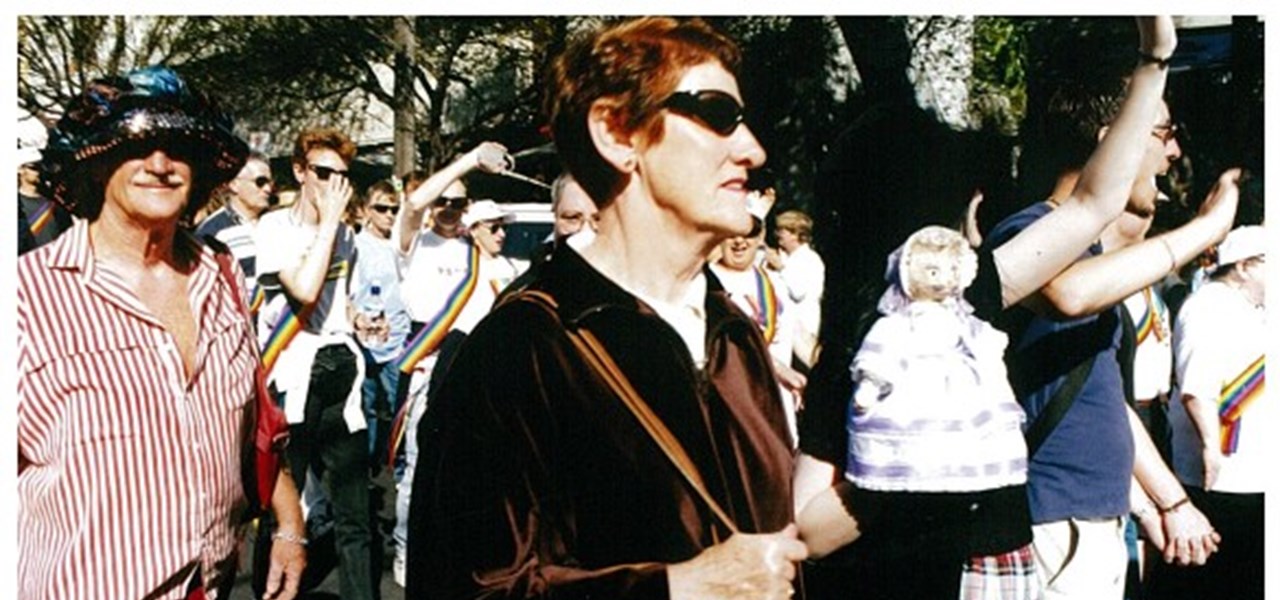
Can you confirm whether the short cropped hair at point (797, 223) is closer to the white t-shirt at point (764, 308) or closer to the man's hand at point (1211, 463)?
the white t-shirt at point (764, 308)

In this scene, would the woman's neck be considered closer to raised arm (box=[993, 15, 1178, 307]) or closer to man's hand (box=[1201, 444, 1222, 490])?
raised arm (box=[993, 15, 1178, 307])

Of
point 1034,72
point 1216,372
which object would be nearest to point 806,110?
point 1034,72

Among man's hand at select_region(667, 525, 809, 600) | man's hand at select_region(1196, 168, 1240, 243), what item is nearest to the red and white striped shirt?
man's hand at select_region(667, 525, 809, 600)

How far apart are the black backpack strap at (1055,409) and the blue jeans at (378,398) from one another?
1469 mm

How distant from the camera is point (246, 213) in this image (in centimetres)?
373

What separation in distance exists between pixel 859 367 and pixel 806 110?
0.60 metres

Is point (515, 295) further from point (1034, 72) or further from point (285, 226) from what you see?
point (1034, 72)

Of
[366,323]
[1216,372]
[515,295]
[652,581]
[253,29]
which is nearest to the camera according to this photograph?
[652,581]

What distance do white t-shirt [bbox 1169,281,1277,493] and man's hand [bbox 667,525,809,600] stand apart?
153 cm

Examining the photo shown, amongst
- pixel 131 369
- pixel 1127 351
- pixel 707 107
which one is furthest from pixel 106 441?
pixel 1127 351

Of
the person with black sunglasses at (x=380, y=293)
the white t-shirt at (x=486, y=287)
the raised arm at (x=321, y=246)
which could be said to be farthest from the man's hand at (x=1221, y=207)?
the raised arm at (x=321, y=246)

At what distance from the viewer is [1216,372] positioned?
4.46m

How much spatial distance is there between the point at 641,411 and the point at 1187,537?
4.66ft

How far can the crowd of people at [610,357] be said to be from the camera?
125 inches
